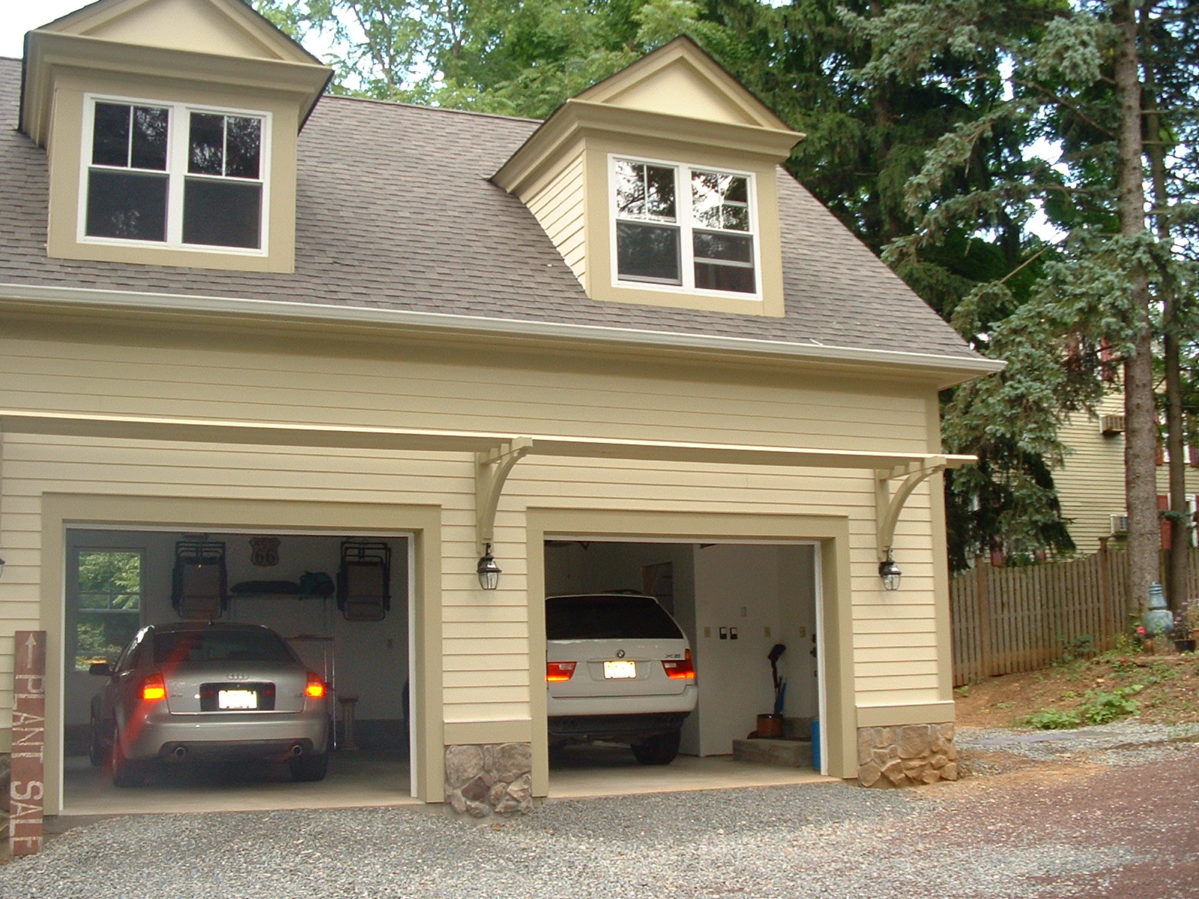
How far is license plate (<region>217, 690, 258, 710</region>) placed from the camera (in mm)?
10625

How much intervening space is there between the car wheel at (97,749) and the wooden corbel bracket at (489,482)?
4.34 meters

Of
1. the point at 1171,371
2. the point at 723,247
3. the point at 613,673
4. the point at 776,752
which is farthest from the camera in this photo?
the point at 1171,371

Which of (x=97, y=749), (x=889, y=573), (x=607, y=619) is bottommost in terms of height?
(x=97, y=749)

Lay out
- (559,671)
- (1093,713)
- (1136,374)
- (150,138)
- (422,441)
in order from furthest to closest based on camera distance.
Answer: (1136,374) < (1093,713) < (559,671) < (150,138) < (422,441)

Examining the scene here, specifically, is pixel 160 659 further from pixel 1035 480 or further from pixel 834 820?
pixel 1035 480

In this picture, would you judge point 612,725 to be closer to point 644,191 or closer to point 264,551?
point 644,191

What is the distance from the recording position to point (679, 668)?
41.0ft

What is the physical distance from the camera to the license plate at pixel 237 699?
10625mm

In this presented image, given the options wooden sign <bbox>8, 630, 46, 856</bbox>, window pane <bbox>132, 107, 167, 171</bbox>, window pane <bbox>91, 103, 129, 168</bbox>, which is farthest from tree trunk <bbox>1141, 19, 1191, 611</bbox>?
wooden sign <bbox>8, 630, 46, 856</bbox>

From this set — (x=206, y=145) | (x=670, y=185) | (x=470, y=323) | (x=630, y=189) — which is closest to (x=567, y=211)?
(x=630, y=189)

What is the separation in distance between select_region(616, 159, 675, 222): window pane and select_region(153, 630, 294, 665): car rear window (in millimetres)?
4900

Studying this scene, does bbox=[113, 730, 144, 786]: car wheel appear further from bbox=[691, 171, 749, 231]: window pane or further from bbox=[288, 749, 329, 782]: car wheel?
bbox=[691, 171, 749, 231]: window pane

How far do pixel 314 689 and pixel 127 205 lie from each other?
4161mm

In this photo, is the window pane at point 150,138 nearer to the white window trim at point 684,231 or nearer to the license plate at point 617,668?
the white window trim at point 684,231
